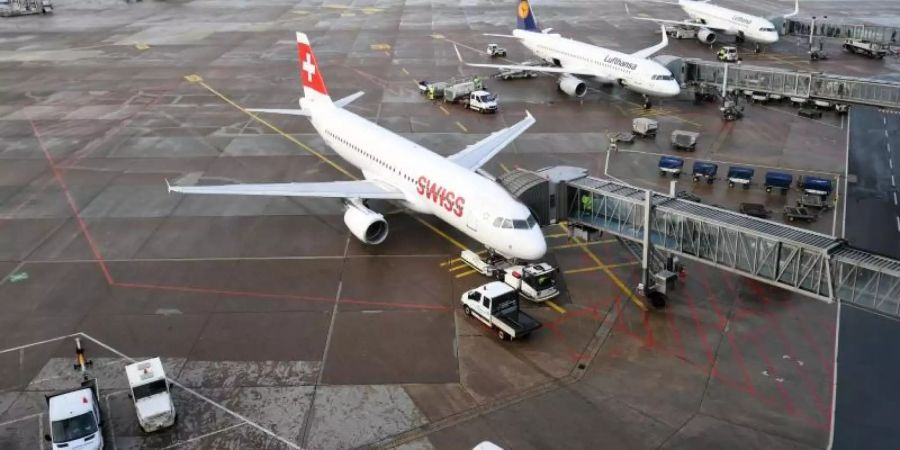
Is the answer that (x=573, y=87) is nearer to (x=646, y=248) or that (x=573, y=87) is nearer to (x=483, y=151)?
(x=483, y=151)

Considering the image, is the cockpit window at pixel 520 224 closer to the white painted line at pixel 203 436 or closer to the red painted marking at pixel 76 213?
the white painted line at pixel 203 436

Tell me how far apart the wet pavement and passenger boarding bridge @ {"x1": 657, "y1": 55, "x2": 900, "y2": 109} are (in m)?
3.03

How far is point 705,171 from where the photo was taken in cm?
4938

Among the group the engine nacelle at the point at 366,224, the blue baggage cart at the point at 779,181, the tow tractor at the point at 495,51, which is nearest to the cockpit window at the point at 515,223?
the engine nacelle at the point at 366,224

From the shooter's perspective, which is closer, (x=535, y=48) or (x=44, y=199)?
(x=44, y=199)

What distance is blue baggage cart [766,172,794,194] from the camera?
154 feet

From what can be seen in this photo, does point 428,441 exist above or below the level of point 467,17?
below

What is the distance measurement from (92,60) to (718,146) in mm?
76390

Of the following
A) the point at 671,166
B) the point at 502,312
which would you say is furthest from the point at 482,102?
the point at 502,312

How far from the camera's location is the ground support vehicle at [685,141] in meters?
56.1

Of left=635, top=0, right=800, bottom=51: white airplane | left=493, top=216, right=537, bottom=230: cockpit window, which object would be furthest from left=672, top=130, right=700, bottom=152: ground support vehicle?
left=635, top=0, right=800, bottom=51: white airplane

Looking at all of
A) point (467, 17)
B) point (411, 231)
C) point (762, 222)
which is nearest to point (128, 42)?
point (467, 17)

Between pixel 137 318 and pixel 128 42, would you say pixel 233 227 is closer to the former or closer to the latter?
pixel 137 318

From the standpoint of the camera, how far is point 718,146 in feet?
188
